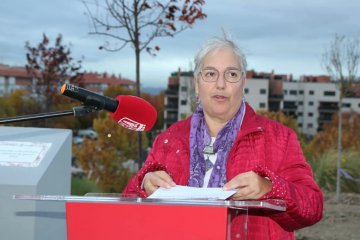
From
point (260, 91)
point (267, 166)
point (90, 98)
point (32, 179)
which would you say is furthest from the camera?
point (260, 91)

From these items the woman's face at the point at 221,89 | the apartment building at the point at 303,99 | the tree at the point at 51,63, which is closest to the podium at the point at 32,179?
the woman's face at the point at 221,89

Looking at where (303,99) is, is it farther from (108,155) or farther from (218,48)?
(218,48)

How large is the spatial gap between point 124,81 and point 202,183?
90.3m

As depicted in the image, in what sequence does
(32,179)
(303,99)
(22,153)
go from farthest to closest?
1. (303,99)
2. (22,153)
3. (32,179)

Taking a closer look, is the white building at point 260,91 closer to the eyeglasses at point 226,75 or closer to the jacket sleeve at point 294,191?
the eyeglasses at point 226,75

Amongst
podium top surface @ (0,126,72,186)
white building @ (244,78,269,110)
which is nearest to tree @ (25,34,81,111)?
podium top surface @ (0,126,72,186)

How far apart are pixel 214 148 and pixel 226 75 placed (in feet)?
0.99

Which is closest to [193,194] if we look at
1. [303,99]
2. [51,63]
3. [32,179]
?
[32,179]

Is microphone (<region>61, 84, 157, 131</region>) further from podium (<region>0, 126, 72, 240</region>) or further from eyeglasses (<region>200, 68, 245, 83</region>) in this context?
podium (<region>0, 126, 72, 240</region>)

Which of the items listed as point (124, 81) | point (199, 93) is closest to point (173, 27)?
point (199, 93)

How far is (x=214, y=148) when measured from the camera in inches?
87.9

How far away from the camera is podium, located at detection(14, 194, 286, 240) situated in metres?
1.51

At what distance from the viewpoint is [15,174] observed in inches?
115

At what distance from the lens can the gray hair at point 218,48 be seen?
7.30 ft
